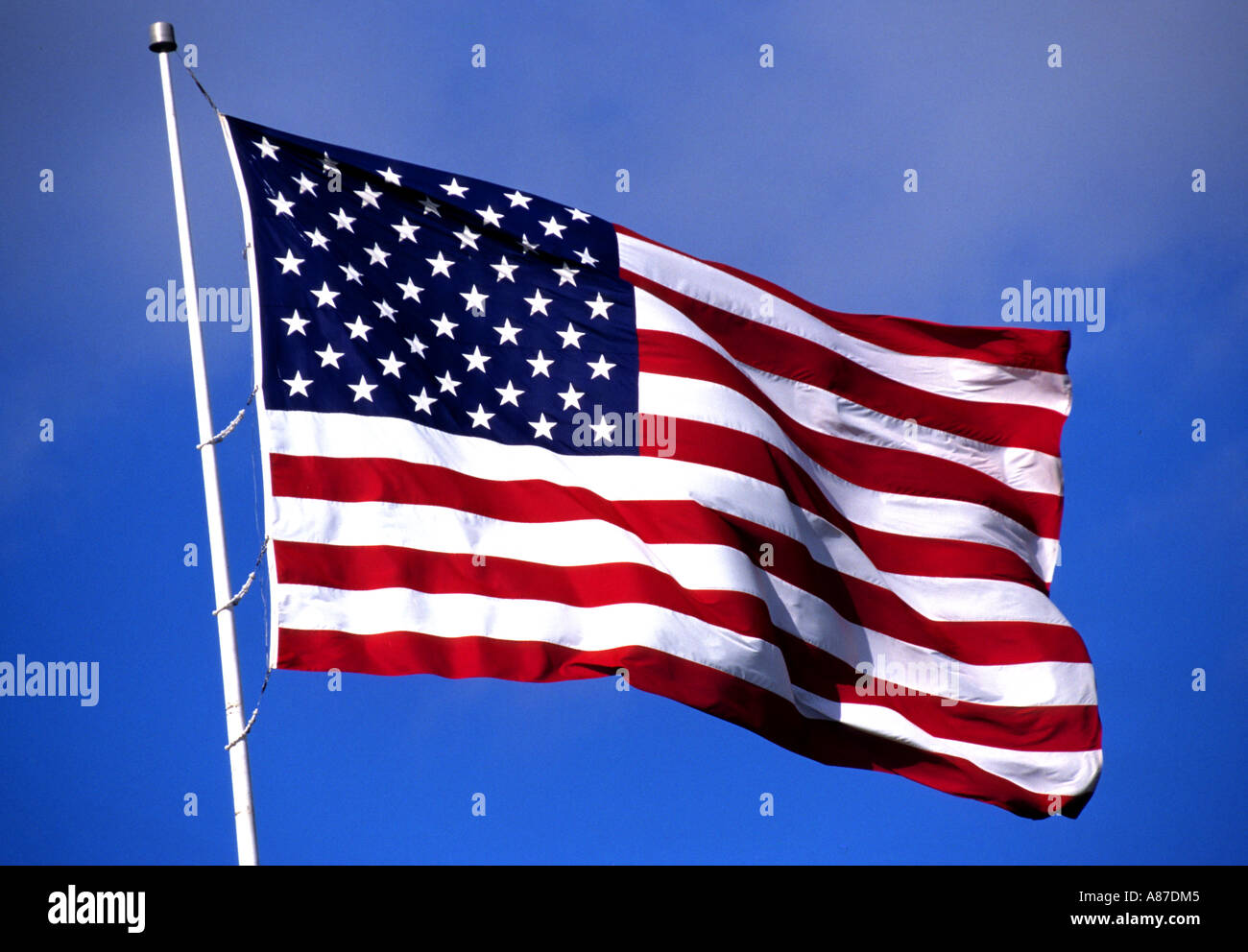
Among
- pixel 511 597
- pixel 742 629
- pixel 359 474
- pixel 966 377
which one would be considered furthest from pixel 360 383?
pixel 966 377

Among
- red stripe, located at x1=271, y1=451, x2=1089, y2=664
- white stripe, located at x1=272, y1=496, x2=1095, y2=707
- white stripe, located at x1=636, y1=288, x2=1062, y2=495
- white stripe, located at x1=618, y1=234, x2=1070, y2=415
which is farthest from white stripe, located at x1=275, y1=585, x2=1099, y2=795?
white stripe, located at x1=618, y1=234, x2=1070, y2=415

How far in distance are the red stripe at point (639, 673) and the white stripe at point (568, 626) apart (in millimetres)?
77

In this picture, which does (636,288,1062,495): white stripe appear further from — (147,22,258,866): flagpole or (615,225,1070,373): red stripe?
(147,22,258,866): flagpole

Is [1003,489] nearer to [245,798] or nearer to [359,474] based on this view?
[359,474]

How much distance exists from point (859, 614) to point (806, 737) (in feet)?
5.75

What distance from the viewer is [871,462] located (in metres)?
20.3

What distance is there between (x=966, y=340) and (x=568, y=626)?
6.51 m

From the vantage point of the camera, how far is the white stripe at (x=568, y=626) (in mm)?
15984

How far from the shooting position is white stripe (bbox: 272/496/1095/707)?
16531mm

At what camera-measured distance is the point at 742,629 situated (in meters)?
17.5

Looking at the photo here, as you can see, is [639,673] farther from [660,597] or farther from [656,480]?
[656,480]

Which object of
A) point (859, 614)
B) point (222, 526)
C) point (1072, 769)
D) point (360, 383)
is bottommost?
point (1072, 769)

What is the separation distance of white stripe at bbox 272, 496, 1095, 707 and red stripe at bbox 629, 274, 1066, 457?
253 cm

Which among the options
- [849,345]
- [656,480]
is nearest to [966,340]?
[849,345]
